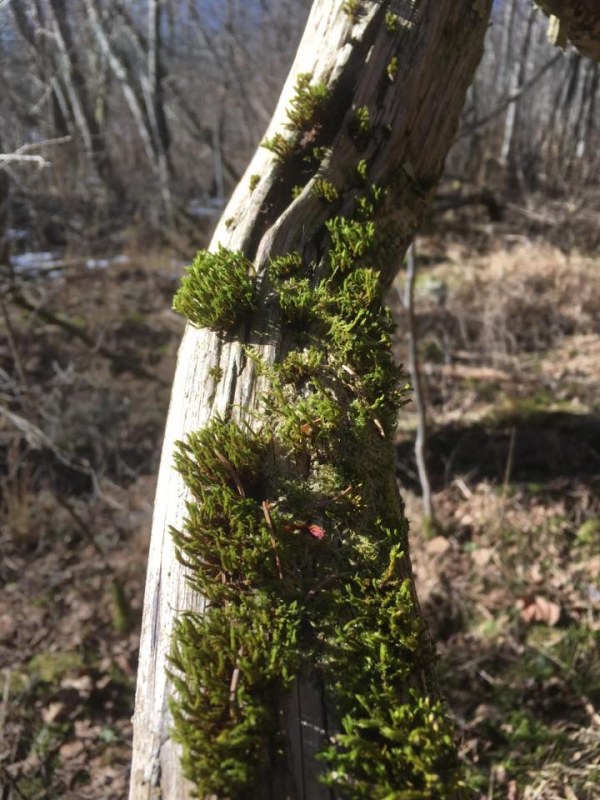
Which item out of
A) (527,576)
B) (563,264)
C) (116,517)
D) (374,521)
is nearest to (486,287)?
(563,264)

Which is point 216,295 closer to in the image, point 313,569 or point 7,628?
point 313,569

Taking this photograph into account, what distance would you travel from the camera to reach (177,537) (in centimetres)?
147

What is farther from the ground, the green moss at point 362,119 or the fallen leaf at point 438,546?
the green moss at point 362,119

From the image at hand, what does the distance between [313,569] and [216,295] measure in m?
0.96

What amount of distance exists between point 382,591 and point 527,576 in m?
3.90

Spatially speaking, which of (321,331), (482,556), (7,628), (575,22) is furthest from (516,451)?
(7,628)

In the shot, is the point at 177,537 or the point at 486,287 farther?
the point at 486,287

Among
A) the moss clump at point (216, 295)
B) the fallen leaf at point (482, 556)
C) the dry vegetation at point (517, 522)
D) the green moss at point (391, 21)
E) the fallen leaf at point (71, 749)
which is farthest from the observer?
the fallen leaf at point (482, 556)

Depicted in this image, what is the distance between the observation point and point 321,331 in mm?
1875

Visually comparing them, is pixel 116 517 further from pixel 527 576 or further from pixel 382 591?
pixel 382 591

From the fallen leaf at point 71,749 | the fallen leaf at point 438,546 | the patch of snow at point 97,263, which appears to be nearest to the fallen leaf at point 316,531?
the fallen leaf at point 71,749

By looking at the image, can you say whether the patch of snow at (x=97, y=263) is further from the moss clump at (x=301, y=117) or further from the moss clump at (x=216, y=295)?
the moss clump at (x=216, y=295)

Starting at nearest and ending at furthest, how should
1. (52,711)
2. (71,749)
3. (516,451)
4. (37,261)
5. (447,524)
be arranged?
(71,749)
(52,711)
(447,524)
(516,451)
(37,261)

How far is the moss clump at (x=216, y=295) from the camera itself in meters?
1.85
